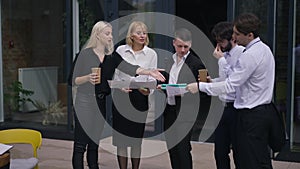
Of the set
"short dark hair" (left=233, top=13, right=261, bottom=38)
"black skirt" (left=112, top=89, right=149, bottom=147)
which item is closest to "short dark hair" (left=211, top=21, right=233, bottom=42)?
"short dark hair" (left=233, top=13, right=261, bottom=38)

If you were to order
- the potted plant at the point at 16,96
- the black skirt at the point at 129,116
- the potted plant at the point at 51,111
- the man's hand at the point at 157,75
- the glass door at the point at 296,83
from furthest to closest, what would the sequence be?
the potted plant at the point at 16,96
the potted plant at the point at 51,111
the glass door at the point at 296,83
the black skirt at the point at 129,116
the man's hand at the point at 157,75

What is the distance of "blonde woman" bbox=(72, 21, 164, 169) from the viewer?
3.99 meters

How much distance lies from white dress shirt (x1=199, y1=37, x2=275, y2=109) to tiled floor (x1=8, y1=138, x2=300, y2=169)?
185cm

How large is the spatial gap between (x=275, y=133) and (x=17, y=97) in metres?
4.78

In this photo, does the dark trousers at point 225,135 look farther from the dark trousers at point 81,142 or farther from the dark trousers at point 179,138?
the dark trousers at point 81,142

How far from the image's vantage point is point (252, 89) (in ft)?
10.9

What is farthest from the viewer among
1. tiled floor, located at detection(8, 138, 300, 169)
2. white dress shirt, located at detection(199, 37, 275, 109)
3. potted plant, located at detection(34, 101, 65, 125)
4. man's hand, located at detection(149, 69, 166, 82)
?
potted plant, located at detection(34, 101, 65, 125)

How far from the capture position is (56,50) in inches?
267

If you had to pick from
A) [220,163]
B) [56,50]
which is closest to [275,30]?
[220,163]

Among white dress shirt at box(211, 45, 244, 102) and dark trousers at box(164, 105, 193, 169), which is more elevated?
white dress shirt at box(211, 45, 244, 102)

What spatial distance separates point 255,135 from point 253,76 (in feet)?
1.43

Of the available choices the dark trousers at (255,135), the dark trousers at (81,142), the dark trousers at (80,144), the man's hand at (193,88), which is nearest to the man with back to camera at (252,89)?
the dark trousers at (255,135)

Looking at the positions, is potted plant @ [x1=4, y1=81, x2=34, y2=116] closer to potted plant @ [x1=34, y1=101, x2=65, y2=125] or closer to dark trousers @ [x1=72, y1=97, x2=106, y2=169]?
potted plant @ [x1=34, y1=101, x2=65, y2=125]

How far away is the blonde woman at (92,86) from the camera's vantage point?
3.99 m
